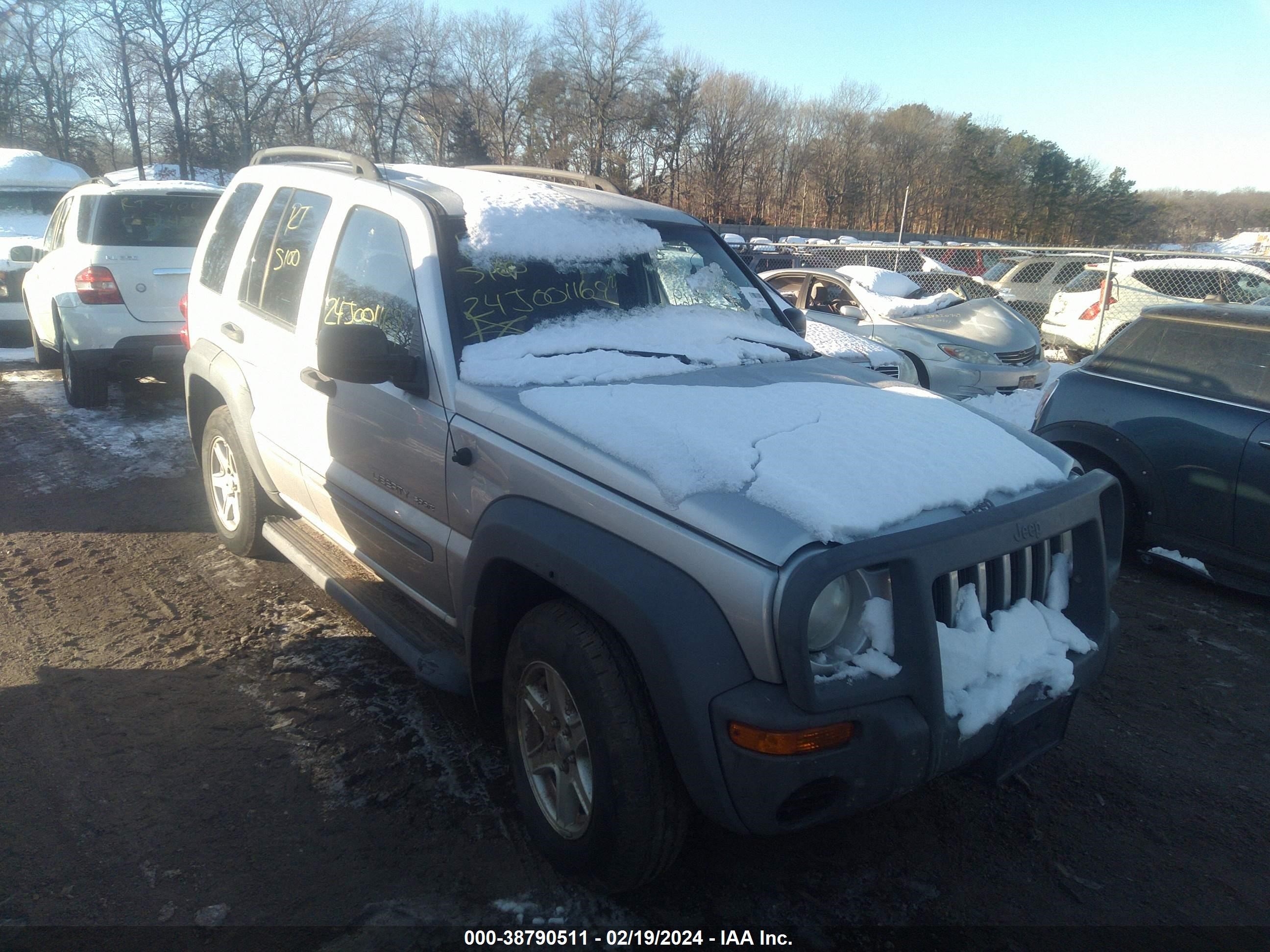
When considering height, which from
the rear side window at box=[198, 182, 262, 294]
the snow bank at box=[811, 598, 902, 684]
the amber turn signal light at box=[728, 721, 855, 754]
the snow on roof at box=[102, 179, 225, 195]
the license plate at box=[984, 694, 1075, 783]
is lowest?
the license plate at box=[984, 694, 1075, 783]

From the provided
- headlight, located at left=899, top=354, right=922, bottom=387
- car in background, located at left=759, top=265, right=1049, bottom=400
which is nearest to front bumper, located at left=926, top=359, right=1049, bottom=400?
car in background, located at left=759, top=265, right=1049, bottom=400

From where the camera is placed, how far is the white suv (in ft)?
25.2

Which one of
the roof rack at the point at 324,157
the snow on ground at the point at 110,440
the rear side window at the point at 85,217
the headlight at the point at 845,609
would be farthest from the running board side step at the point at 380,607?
the rear side window at the point at 85,217

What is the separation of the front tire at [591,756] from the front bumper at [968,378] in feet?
26.5

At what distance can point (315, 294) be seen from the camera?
372 cm

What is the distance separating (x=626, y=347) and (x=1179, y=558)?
4137 millimetres

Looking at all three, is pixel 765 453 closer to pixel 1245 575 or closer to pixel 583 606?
pixel 583 606

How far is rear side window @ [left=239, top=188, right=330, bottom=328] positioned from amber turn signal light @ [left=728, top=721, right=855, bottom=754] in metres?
2.78

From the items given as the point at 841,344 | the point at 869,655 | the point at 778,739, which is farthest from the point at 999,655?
the point at 841,344

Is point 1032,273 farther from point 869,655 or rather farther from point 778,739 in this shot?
point 778,739

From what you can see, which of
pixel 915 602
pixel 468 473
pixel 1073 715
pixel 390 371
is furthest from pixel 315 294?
pixel 1073 715

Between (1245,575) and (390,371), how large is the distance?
4573 mm

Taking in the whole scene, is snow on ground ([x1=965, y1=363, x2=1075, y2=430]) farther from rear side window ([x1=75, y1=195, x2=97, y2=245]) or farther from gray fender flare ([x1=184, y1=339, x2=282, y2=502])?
rear side window ([x1=75, y1=195, x2=97, y2=245])

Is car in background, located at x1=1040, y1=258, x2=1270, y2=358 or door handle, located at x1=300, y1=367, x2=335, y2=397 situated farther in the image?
car in background, located at x1=1040, y1=258, x2=1270, y2=358
